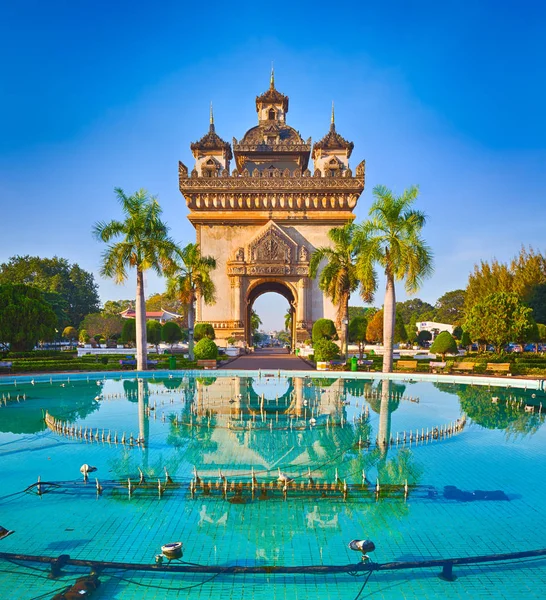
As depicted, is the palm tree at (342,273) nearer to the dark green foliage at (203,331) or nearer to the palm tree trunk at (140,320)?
the palm tree trunk at (140,320)

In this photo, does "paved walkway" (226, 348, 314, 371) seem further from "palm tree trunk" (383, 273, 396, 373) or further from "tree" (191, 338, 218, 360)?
"palm tree trunk" (383, 273, 396, 373)

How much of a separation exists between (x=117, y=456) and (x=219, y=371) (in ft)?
46.6

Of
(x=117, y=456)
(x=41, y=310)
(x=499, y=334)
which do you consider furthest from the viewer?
(x=41, y=310)

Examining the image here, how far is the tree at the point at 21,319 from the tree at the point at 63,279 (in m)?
27.6

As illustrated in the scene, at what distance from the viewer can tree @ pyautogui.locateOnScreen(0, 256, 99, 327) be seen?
195ft

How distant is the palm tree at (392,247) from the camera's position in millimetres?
21469

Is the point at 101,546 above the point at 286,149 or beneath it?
beneath

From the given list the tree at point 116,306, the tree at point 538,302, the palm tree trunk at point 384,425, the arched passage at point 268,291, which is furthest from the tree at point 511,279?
the tree at point 116,306

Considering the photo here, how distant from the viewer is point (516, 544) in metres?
6.08

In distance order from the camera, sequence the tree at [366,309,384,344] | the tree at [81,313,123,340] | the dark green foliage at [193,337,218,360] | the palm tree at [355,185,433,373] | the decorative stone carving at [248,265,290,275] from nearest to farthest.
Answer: the palm tree at [355,185,433,373]
the dark green foliage at [193,337,218,360]
the decorative stone carving at [248,265,290,275]
the tree at [366,309,384,344]
the tree at [81,313,123,340]

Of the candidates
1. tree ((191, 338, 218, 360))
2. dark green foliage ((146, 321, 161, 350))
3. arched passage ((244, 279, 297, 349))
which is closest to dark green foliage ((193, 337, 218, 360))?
tree ((191, 338, 218, 360))

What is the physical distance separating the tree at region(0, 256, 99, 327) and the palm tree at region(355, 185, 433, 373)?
1816 inches

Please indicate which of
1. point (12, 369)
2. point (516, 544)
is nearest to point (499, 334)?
point (516, 544)

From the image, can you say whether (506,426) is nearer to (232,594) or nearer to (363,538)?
(363,538)
